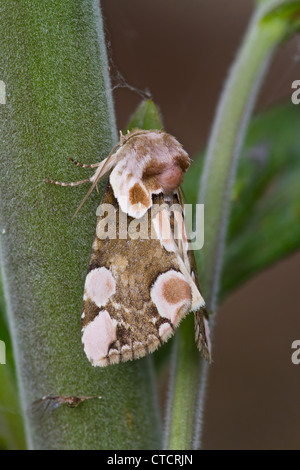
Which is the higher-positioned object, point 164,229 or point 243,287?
point 243,287

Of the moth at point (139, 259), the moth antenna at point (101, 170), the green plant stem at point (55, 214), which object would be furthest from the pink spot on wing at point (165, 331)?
the moth antenna at point (101, 170)

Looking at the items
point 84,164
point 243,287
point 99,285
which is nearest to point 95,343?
point 99,285

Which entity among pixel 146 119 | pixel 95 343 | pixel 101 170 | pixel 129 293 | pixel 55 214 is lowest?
pixel 95 343

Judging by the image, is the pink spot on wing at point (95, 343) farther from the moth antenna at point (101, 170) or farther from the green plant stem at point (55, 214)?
the moth antenna at point (101, 170)

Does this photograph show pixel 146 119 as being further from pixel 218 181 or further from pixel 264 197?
pixel 264 197

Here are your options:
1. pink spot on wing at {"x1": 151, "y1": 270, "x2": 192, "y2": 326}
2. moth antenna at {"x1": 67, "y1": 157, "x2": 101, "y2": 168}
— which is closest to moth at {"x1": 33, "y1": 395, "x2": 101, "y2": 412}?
A: pink spot on wing at {"x1": 151, "y1": 270, "x2": 192, "y2": 326}

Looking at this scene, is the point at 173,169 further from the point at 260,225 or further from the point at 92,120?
the point at 260,225

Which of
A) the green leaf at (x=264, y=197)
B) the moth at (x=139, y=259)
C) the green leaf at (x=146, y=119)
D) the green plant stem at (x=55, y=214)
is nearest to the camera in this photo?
the green plant stem at (x=55, y=214)
